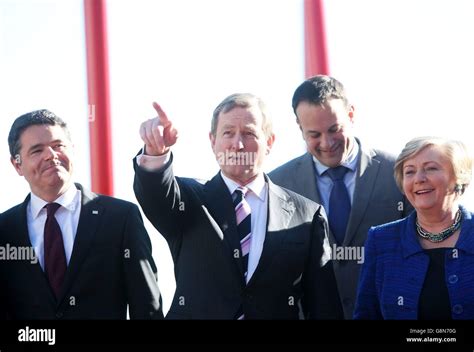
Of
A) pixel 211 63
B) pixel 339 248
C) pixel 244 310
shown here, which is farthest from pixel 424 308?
pixel 211 63

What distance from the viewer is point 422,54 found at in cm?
374

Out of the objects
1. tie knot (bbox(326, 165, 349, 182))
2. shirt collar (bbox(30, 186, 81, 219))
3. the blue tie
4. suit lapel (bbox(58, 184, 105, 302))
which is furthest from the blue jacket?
shirt collar (bbox(30, 186, 81, 219))

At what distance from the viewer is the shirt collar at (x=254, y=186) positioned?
3.63 meters

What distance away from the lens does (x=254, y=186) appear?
143 inches

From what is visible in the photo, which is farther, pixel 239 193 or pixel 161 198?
pixel 239 193

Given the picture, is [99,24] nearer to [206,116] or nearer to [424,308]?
[206,116]

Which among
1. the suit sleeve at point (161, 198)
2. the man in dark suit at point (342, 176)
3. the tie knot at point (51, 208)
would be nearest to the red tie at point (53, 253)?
the tie knot at point (51, 208)

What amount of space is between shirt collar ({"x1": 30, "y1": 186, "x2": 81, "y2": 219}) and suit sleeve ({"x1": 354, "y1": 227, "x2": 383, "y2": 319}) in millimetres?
1181

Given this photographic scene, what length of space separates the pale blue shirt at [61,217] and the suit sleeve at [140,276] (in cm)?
22

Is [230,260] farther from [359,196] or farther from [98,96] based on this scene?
[98,96]

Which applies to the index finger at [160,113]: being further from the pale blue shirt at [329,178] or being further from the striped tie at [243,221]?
the pale blue shirt at [329,178]

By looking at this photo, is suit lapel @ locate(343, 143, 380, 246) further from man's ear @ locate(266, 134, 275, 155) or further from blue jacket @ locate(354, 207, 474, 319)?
man's ear @ locate(266, 134, 275, 155)

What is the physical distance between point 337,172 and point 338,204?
13 cm

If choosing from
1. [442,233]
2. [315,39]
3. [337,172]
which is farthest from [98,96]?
[442,233]
